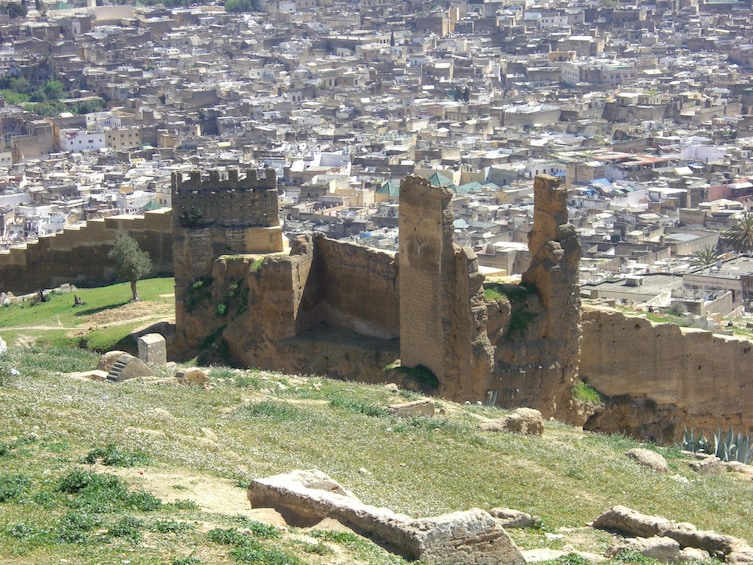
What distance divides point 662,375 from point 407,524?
1340cm

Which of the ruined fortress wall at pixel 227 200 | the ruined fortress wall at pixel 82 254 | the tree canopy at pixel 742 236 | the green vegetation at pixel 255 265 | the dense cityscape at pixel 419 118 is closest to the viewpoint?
the green vegetation at pixel 255 265

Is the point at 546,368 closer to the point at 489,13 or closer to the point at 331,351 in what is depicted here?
the point at 331,351

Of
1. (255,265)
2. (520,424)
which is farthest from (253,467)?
(255,265)

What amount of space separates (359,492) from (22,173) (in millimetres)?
72751

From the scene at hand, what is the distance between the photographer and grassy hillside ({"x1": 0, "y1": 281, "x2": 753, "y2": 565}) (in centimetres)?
1048

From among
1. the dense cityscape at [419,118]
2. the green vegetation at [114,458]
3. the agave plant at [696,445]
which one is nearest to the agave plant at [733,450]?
the agave plant at [696,445]

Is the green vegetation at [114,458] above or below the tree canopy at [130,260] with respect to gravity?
above

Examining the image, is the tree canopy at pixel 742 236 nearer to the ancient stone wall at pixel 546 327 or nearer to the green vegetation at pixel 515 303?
the ancient stone wall at pixel 546 327

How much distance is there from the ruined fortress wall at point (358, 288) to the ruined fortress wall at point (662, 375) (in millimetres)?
2967

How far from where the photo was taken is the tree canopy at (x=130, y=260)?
92.9 ft

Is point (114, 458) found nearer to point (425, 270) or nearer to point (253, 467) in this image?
point (253, 467)

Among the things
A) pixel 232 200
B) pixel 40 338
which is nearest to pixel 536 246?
pixel 232 200

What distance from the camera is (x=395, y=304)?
23.6 m

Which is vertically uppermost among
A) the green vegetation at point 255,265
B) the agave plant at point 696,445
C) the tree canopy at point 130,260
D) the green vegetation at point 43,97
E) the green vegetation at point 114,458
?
the green vegetation at point 114,458
